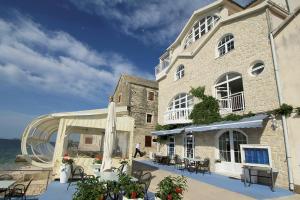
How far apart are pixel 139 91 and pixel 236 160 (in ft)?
58.9

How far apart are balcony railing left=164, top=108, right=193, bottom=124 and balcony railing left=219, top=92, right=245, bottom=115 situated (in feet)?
9.98

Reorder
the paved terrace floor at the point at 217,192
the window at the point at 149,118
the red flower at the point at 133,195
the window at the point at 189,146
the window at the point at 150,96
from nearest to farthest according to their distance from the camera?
1. the red flower at the point at 133,195
2. the paved terrace floor at the point at 217,192
3. the window at the point at 189,146
4. the window at the point at 149,118
5. the window at the point at 150,96

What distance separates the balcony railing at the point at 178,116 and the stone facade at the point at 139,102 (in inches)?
332

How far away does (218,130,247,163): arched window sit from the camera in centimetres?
1279

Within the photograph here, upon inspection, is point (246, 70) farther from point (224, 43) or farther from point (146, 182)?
point (146, 182)

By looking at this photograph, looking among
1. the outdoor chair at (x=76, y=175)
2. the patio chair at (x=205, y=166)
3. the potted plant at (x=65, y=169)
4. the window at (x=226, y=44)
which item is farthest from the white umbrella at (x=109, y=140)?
the window at (x=226, y=44)

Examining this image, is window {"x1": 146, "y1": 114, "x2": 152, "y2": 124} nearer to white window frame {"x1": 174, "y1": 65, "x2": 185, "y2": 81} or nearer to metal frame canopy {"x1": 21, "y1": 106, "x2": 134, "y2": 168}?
white window frame {"x1": 174, "y1": 65, "x2": 185, "y2": 81}

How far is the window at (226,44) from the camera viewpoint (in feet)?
48.8

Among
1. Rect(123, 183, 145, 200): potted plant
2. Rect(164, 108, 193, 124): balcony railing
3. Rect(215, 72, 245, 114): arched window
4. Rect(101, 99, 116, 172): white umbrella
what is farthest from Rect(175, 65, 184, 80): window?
Rect(123, 183, 145, 200): potted plant

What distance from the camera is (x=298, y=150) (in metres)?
9.42

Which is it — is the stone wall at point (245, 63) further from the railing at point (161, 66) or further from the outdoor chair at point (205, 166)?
the railing at point (161, 66)

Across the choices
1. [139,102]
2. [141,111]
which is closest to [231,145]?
[141,111]

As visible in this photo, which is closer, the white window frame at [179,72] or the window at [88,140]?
the white window frame at [179,72]

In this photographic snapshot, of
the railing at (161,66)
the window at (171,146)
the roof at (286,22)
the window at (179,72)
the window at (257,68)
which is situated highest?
the railing at (161,66)
